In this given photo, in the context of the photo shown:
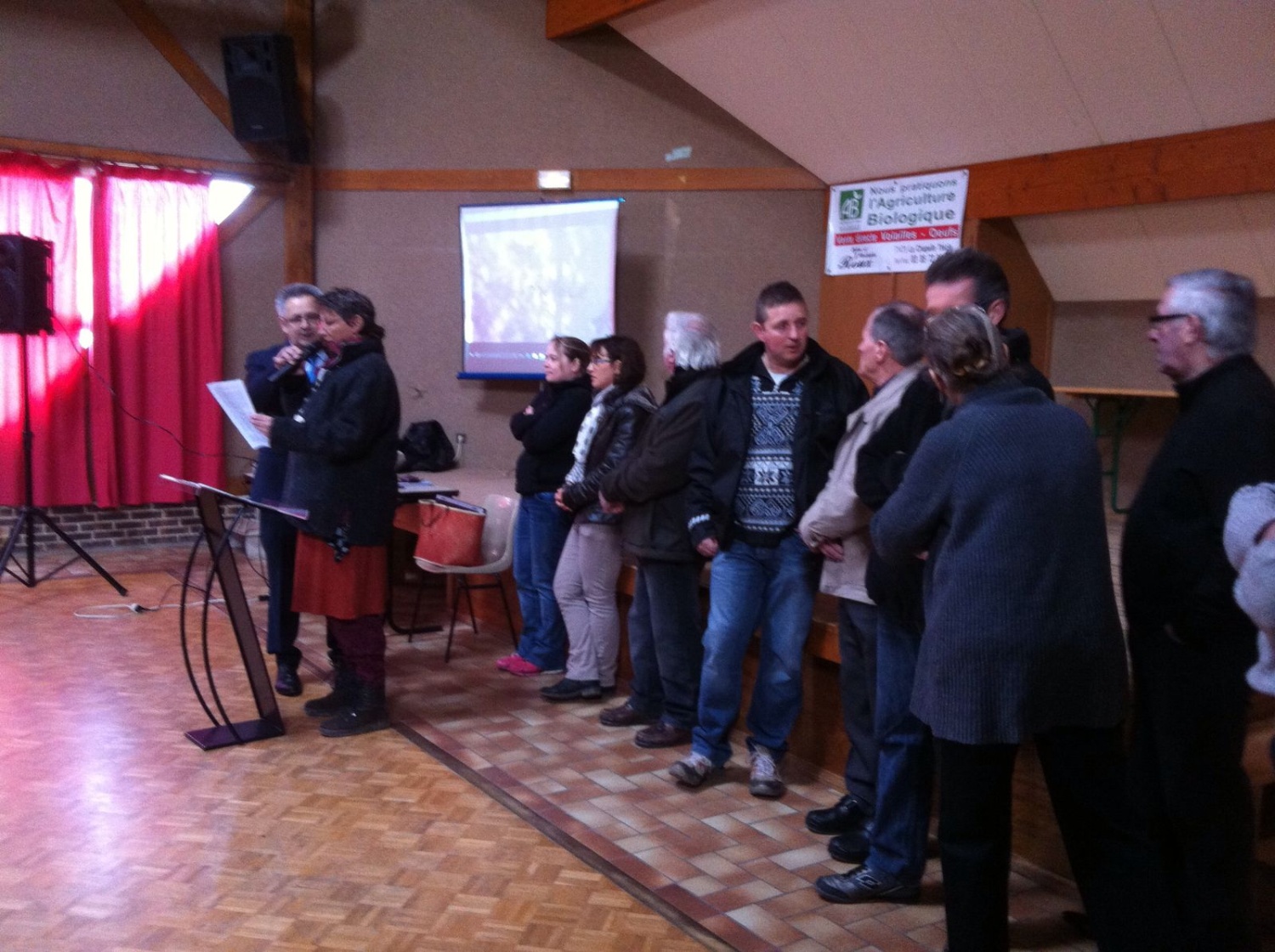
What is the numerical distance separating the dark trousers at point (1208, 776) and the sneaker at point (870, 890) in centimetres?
66

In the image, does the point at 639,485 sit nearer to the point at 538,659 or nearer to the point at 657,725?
the point at 657,725

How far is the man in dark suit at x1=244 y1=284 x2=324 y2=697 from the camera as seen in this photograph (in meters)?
3.92

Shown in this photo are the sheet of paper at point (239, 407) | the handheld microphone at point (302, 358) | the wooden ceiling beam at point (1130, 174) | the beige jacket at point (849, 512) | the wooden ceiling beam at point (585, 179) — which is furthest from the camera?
the wooden ceiling beam at point (585, 179)

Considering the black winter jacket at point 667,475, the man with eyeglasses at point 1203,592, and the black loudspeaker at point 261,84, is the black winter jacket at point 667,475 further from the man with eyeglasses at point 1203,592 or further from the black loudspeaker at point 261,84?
the black loudspeaker at point 261,84

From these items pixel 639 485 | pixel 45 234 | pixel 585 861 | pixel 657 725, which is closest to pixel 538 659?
pixel 657 725

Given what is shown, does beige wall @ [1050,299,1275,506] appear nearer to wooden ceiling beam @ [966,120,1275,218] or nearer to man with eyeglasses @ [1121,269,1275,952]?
wooden ceiling beam @ [966,120,1275,218]

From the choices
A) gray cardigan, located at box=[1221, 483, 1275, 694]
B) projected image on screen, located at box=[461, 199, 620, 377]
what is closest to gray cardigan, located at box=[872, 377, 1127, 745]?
gray cardigan, located at box=[1221, 483, 1275, 694]

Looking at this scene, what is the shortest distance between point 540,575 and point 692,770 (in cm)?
135

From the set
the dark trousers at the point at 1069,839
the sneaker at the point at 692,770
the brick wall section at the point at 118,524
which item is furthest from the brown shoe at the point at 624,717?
the brick wall section at the point at 118,524

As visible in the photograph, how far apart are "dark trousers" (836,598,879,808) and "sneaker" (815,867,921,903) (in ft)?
0.88

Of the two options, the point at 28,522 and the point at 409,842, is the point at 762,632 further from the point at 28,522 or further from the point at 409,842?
the point at 28,522

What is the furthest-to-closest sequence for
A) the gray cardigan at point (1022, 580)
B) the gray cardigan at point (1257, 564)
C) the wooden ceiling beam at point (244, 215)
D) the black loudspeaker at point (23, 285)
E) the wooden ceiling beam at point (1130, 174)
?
the wooden ceiling beam at point (244, 215) → the black loudspeaker at point (23, 285) → the wooden ceiling beam at point (1130, 174) → the gray cardigan at point (1022, 580) → the gray cardigan at point (1257, 564)

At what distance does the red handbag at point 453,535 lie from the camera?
444 centimetres

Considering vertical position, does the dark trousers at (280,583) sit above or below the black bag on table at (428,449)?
below
